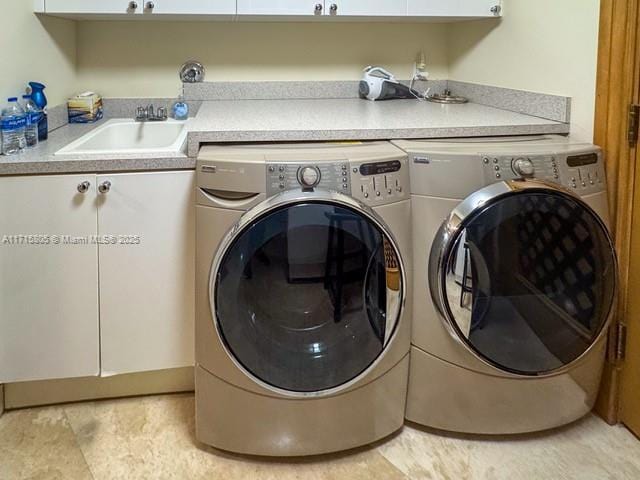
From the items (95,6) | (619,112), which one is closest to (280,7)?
(95,6)

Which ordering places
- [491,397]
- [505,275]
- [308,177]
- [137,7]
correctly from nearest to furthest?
[308,177], [505,275], [491,397], [137,7]

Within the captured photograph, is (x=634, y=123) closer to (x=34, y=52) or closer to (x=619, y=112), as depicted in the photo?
(x=619, y=112)

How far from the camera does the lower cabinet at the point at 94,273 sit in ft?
5.45

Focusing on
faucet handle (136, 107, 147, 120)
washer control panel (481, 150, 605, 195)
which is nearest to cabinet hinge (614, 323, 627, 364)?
washer control panel (481, 150, 605, 195)

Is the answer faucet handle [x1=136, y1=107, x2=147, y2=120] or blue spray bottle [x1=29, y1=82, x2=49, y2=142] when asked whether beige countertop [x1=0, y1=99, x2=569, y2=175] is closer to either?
blue spray bottle [x1=29, y1=82, x2=49, y2=142]

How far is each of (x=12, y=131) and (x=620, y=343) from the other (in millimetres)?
1974

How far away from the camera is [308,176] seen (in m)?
1.46

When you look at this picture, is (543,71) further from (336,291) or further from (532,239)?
(336,291)

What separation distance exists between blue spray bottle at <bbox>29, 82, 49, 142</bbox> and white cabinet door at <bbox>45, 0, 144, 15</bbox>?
29 centimetres

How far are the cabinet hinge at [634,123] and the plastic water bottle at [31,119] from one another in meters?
1.84

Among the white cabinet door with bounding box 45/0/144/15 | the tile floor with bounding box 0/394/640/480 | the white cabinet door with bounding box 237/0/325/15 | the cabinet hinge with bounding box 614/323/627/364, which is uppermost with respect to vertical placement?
the white cabinet door with bounding box 237/0/325/15

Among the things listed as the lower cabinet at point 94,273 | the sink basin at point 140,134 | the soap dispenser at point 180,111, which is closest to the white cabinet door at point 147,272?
the lower cabinet at point 94,273

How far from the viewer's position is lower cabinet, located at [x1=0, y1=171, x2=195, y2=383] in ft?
5.45

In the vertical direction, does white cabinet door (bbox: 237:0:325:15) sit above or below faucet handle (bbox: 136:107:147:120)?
above
